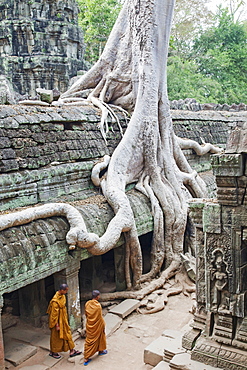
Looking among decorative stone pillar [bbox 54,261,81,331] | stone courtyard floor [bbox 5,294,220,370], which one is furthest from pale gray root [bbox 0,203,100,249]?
stone courtyard floor [bbox 5,294,220,370]

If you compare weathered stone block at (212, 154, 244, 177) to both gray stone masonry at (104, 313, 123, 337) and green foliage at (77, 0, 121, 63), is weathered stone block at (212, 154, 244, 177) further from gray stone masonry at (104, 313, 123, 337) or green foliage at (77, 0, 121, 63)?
green foliage at (77, 0, 121, 63)

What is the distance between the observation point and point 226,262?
4008 millimetres

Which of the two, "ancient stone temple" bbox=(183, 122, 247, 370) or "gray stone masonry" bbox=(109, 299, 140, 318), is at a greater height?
"ancient stone temple" bbox=(183, 122, 247, 370)

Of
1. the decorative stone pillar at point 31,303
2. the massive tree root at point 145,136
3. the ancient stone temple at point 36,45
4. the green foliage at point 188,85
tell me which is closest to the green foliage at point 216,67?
the green foliage at point 188,85

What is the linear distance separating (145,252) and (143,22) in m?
4.61

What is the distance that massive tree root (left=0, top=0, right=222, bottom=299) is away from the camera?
6.77 meters

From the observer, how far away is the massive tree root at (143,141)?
6770 mm

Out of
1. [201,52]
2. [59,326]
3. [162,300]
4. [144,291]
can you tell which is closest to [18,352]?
[59,326]

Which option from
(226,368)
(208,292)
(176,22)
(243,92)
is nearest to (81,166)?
(208,292)

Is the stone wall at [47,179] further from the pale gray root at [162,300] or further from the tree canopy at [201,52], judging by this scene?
the tree canopy at [201,52]

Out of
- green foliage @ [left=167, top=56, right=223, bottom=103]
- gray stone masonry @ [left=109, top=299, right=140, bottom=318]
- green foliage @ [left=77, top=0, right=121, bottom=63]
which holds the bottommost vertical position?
gray stone masonry @ [left=109, top=299, right=140, bottom=318]

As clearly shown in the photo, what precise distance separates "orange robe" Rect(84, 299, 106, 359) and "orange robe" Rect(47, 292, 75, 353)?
0.84 ft

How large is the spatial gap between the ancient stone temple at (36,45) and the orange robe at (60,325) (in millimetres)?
11491

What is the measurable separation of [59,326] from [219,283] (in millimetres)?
2078
